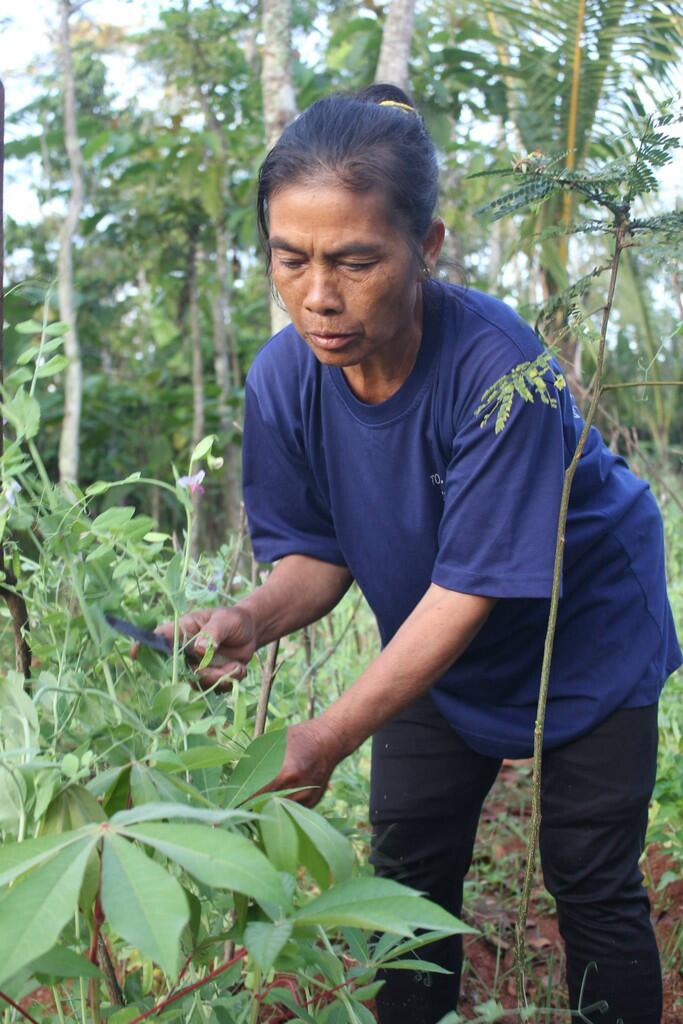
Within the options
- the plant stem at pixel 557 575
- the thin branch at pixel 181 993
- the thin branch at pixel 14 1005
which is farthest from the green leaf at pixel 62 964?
the plant stem at pixel 557 575

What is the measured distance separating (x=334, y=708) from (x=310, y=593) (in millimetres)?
554

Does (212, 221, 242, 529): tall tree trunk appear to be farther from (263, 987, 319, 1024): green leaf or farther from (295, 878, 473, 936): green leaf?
(295, 878, 473, 936): green leaf

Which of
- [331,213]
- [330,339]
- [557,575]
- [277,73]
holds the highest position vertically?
[277,73]

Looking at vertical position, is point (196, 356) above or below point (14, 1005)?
above

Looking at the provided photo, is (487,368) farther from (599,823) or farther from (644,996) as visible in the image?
(644,996)

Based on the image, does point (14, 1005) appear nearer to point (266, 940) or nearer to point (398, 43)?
point (266, 940)

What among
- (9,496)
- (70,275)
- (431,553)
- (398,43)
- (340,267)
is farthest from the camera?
(70,275)

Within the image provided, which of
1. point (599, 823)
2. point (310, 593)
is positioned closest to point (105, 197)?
point (310, 593)

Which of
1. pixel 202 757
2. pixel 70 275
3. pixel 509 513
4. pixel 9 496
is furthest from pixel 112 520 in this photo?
pixel 70 275

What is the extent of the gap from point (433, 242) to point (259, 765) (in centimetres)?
91

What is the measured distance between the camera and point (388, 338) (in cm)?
160

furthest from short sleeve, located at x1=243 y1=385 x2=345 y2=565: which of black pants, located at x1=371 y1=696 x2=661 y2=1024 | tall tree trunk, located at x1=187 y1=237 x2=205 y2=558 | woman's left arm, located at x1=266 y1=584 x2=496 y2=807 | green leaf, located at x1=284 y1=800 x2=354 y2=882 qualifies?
tall tree trunk, located at x1=187 y1=237 x2=205 y2=558

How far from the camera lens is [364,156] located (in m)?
1.51

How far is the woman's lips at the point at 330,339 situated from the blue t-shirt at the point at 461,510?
0.21 metres
